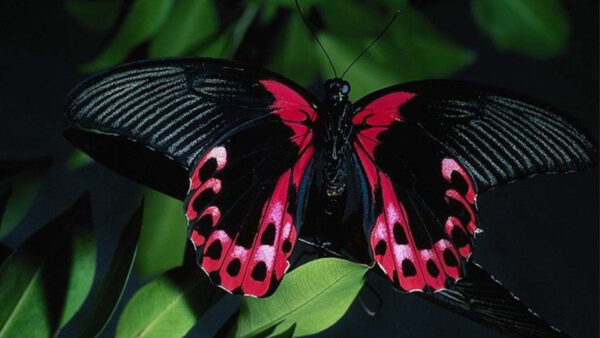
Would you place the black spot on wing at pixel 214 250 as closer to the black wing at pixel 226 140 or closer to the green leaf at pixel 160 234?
the black wing at pixel 226 140

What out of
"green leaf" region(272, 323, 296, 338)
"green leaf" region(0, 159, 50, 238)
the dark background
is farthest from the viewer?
the dark background

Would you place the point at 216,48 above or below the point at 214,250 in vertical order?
above

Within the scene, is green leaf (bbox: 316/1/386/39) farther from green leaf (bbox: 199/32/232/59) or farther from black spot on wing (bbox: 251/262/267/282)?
black spot on wing (bbox: 251/262/267/282)

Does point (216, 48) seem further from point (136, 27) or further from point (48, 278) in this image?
point (48, 278)

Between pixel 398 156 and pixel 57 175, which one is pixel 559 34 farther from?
pixel 57 175

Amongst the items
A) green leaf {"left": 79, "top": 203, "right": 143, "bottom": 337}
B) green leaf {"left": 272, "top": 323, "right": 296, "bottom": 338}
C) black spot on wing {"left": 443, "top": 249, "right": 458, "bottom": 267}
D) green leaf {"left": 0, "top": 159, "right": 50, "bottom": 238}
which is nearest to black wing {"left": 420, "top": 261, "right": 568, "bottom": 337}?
black spot on wing {"left": 443, "top": 249, "right": 458, "bottom": 267}

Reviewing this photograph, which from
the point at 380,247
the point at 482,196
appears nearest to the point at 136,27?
the point at 380,247
